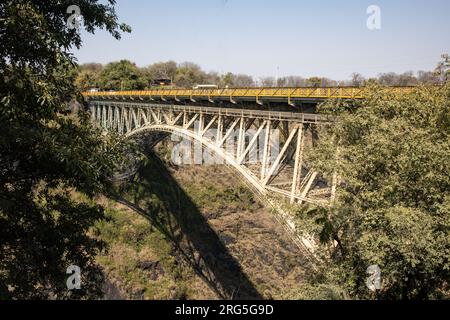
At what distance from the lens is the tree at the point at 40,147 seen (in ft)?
22.1

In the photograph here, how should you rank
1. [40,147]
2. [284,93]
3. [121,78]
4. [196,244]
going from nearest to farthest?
1. [40,147]
2. [284,93]
3. [196,244]
4. [121,78]

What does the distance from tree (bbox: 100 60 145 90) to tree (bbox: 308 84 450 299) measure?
206 ft

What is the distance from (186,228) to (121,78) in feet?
127

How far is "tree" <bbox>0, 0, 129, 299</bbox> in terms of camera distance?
266 inches

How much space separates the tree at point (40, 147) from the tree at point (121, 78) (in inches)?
2452

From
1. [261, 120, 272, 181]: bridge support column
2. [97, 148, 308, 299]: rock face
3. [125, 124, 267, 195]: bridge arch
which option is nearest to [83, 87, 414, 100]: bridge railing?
[261, 120, 272, 181]: bridge support column

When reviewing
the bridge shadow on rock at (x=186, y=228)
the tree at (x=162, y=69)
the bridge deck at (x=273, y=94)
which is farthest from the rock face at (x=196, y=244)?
the tree at (x=162, y=69)

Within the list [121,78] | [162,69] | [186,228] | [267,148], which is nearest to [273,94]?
[267,148]

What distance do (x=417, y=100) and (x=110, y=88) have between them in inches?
2621

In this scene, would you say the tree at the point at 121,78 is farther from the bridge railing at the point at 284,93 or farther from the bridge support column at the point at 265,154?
the bridge support column at the point at 265,154

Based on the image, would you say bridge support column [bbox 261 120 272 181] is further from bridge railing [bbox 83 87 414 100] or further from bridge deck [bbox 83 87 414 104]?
bridge railing [bbox 83 87 414 100]

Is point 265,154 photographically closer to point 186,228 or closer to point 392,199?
point 392,199

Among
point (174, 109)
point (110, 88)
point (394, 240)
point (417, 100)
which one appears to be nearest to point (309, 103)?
point (417, 100)

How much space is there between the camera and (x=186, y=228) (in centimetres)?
4359
